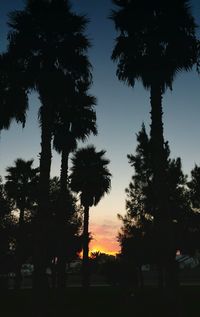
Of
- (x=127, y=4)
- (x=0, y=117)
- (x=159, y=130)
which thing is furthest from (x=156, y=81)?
(x=0, y=117)

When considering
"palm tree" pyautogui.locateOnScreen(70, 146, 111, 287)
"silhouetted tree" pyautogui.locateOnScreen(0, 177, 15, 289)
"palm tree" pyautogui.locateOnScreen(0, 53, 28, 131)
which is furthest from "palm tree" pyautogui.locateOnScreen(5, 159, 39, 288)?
"palm tree" pyautogui.locateOnScreen(0, 53, 28, 131)

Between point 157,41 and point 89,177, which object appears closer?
point 157,41

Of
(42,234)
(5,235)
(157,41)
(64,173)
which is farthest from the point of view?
(5,235)

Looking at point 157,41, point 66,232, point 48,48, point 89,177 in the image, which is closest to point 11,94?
point 48,48

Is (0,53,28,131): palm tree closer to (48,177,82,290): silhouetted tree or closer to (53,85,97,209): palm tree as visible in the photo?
(53,85,97,209): palm tree

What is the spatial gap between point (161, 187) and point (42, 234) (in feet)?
16.0

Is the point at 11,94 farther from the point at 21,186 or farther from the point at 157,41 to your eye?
the point at 21,186

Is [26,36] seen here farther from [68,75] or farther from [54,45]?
[68,75]

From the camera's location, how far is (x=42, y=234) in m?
16.9

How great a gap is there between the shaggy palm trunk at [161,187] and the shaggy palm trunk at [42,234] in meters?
4.35

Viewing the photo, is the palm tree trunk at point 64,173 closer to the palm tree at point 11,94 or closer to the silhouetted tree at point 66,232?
the palm tree at point 11,94

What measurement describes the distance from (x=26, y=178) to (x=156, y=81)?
31.6 metres

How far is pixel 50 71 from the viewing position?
67.3 feet

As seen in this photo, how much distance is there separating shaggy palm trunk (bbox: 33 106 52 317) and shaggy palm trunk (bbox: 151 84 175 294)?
4350 mm
